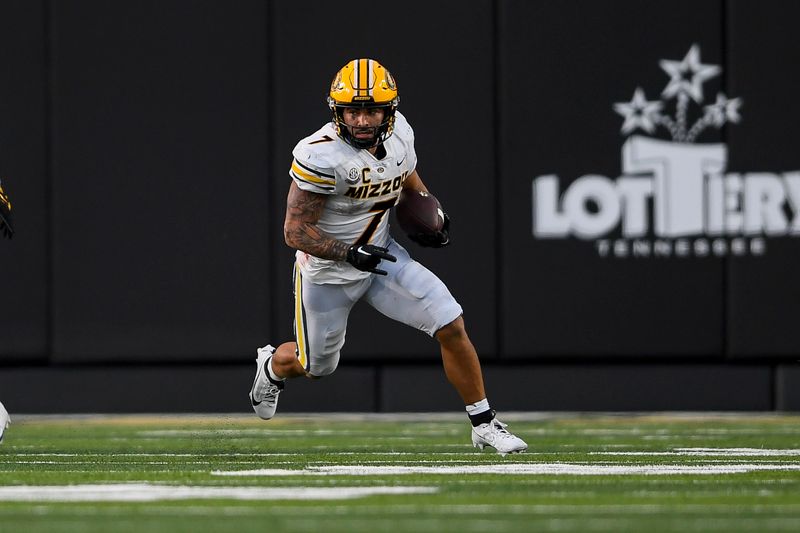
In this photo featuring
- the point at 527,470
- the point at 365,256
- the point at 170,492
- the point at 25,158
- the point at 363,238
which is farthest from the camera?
the point at 25,158

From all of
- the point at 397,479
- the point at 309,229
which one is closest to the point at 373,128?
the point at 309,229

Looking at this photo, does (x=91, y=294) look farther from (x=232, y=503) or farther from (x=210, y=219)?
(x=232, y=503)

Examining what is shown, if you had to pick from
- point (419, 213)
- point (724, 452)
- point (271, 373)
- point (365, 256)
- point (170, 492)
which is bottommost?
point (724, 452)

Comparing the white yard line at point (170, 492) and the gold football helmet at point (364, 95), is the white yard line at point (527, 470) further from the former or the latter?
the gold football helmet at point (364, 95)

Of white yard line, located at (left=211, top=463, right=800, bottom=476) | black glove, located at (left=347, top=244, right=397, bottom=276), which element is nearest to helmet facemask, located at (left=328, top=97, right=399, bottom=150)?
black glove, located at (left=347, top=244, right=397, bottom=276)

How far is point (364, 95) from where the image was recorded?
5.60 metres

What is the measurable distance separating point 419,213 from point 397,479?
1480mm

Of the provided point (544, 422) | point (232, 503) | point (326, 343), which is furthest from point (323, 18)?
point (232, 503)

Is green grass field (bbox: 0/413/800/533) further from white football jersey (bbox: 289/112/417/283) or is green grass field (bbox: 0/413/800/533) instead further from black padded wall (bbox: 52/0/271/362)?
black padded wall (bbox: 52/0/271/362)

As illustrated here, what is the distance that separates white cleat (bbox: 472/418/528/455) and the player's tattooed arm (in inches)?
29.0

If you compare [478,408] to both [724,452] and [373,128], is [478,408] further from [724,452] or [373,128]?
[373,128]

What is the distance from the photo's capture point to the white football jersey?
221 inches

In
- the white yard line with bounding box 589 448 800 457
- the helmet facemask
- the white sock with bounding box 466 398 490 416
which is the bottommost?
Answer: the white yard line with bounding box 589 448 800 457

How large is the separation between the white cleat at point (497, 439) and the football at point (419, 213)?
28.3 inches
